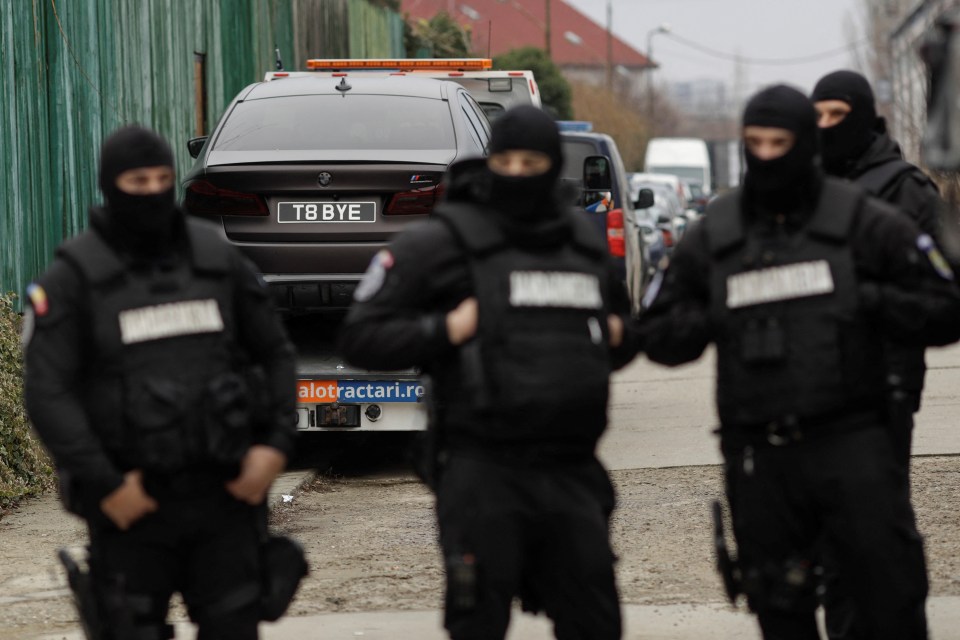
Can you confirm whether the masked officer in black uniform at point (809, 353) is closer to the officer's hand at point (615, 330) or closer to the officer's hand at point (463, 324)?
the officer's hand at point (615, 330)

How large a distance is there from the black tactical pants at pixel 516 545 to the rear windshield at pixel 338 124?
4754mm

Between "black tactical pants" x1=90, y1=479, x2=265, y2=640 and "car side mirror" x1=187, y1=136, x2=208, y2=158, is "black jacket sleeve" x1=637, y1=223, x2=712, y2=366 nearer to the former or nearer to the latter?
"black tactical pants" x1=90, y1=479, x2=265, y2=640

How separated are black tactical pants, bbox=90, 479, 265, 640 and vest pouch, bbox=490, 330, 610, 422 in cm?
80

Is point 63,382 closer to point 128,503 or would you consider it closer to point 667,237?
point 128,503

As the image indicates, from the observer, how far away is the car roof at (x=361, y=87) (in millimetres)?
→ 9539

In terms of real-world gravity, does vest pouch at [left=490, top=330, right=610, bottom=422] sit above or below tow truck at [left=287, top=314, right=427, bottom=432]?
above

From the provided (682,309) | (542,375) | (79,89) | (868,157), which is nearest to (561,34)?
(79,89)

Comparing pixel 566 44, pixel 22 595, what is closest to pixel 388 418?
pixel 22 595

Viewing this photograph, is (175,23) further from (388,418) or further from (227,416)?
(227,416)

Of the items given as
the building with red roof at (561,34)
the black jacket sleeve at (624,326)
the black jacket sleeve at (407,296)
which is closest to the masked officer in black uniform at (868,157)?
the black jacket sleeve at (624,326)

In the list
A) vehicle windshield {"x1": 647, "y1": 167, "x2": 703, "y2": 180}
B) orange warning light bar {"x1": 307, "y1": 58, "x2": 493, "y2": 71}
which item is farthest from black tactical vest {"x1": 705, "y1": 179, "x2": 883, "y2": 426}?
vehicle windshield {"x1": 647, "y1": 167, "x2": 703, "y2": 180}

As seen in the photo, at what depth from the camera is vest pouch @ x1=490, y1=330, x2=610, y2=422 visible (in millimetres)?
4273

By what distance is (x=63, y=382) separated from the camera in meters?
4.25

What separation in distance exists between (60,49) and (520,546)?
7.74 metres
